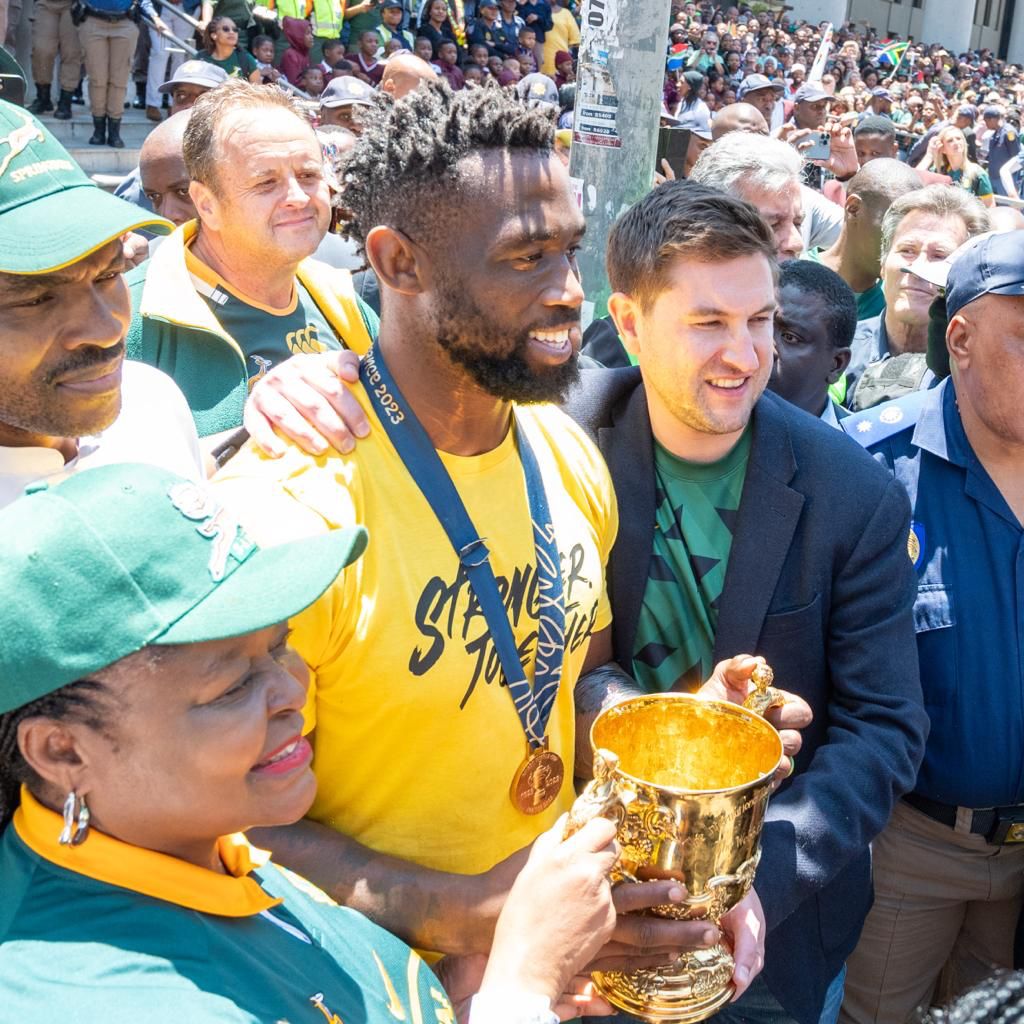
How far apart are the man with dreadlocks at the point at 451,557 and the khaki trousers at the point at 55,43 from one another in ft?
37.5

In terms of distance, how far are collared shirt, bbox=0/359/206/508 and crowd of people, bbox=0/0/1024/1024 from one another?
0.4 inches

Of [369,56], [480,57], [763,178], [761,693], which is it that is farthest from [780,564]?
[480,57]

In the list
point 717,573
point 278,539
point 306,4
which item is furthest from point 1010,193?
point 278,539

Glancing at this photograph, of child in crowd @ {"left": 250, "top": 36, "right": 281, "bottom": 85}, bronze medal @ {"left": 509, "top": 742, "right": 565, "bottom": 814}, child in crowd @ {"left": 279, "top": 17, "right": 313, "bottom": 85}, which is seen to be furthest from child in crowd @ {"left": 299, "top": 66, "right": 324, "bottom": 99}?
bronze medal @ {"left": 509, "top": 742, "right": 565, "bottom": 814}

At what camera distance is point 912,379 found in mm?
4258

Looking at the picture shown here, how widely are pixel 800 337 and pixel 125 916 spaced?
3.13m

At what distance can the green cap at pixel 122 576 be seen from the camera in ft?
4.17

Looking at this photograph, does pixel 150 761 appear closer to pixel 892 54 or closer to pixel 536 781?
pixel 536 781

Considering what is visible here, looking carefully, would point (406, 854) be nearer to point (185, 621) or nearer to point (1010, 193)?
point (185, 621)

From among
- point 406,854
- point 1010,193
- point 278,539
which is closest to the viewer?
point 278,539

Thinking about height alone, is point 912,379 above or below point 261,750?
below

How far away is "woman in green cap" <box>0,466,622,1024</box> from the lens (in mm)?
1261

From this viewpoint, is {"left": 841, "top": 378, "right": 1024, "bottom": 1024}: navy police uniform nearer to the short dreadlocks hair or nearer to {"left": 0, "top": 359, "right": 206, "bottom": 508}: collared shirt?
the short dreadlocks hair

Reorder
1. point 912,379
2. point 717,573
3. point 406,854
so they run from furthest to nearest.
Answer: point 912,379 < point 717,573 < point 406,854
